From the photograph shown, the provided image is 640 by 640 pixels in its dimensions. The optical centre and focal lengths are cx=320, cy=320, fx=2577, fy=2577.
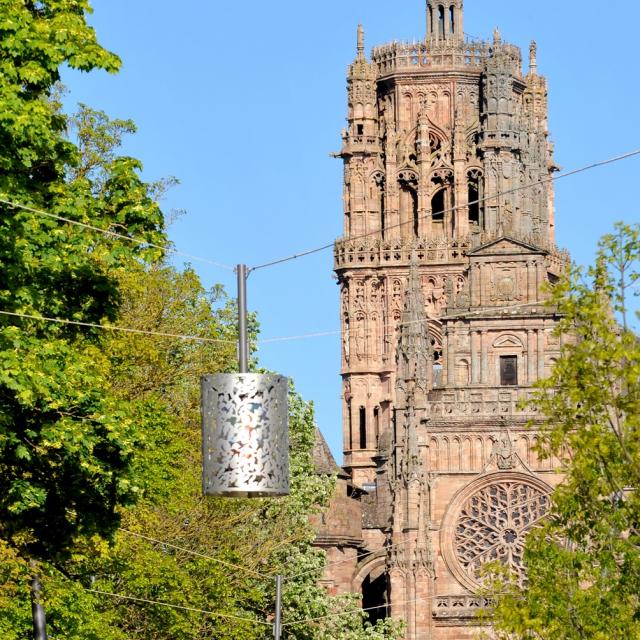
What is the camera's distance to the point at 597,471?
3759cm

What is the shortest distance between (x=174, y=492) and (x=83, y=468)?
19.1 meters

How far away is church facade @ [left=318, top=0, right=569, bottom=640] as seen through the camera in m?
81.2

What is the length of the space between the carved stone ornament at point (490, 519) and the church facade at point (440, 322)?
5cm

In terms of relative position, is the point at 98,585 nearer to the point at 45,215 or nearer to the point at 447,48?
the point at 45,215

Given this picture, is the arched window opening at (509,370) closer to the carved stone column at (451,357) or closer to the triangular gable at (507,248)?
the carved stone column at (451,357)

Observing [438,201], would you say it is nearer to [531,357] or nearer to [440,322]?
[440,322]

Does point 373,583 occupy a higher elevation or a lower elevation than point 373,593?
higher

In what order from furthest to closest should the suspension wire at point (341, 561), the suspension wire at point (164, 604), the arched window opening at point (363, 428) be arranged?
the arched window opening at point (363, 428) < the suspension wire at point (341, 561) < the suspension wire at point (164, 604)

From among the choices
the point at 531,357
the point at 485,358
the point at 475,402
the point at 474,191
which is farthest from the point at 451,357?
the point at 474,191

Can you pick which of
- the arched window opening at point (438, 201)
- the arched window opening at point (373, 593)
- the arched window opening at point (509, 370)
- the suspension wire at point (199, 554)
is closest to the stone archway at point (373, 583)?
the arched window opening at point (373, 593)

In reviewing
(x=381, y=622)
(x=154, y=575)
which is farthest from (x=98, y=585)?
(x=381, y=622)

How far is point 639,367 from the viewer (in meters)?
35.5

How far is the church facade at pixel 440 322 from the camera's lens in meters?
81.2

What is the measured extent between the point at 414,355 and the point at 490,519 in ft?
19.1
